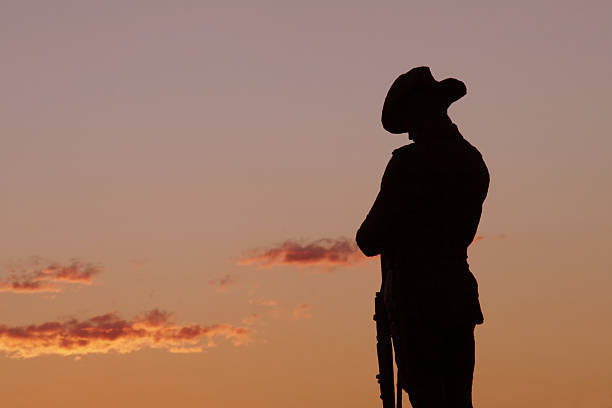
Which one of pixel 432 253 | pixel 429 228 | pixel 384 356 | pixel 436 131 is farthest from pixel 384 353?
pixel 436 131

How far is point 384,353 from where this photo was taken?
8984 millimetres

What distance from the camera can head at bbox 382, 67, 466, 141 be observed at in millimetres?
8617

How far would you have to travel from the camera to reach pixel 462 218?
8.41m

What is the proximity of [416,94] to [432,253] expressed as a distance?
166cm

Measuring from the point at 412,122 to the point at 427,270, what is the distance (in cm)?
159

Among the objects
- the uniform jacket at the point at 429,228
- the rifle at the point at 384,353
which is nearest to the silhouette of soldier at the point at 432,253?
the uniform jacket at the point at 429,228

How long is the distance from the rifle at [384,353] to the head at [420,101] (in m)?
1.48

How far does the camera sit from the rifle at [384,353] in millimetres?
8938

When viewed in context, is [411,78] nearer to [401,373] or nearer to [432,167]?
[432,167]


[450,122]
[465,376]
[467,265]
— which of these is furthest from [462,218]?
[465,376]

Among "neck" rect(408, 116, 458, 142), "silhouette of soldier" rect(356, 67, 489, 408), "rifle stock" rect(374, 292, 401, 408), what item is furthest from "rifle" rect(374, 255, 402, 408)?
"neck" rect(408, 116, 458, 142)

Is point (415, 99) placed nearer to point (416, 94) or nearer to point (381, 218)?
point (416, 94)

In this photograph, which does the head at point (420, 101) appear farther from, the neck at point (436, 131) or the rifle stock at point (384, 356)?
the rifle stock at point (384, 356)

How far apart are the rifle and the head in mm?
1479
